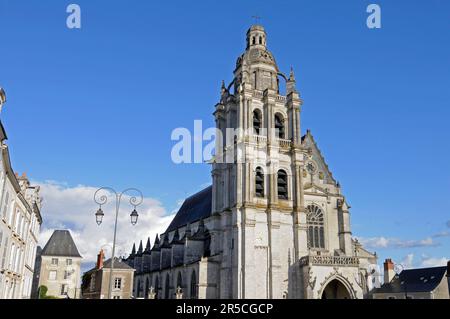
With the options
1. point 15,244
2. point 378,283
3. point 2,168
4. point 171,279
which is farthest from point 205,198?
point 2,168

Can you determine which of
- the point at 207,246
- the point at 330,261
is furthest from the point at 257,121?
the point at 330,261

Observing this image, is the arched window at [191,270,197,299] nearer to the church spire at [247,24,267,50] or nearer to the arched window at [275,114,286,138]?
the arched window at [275,114,286,138]

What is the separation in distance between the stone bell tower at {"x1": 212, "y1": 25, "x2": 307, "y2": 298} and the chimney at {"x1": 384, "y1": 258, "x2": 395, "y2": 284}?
14.3 metres

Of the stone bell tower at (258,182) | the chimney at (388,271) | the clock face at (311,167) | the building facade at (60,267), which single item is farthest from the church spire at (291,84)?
the building facade at (60,267)

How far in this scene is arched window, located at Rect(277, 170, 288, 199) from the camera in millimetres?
34125

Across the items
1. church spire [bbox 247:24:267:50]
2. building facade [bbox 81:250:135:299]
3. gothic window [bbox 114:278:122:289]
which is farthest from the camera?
church spire [bbox 247:24:267:50]

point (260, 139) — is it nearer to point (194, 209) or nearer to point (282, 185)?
point (282, 185)

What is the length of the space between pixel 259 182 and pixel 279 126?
5906mm

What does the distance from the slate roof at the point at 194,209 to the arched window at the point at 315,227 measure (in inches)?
378

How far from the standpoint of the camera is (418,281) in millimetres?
38469

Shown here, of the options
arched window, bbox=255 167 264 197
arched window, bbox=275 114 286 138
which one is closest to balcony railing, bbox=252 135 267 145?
arched window, bbox=275 114 286 138

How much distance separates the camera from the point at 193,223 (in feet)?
139

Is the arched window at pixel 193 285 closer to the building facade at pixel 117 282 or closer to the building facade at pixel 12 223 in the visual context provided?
the building facade at pixel 117 282
